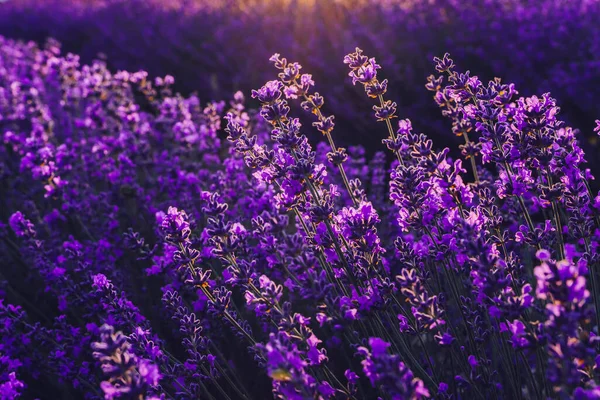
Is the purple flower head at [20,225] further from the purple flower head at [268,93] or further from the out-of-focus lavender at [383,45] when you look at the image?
the out-of-focus lavender at [383,45]

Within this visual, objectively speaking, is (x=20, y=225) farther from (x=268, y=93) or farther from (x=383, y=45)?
(x=383, y=45)

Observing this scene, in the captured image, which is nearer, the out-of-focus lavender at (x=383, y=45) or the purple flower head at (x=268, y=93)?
the purple flower head at (x=268, y=93)

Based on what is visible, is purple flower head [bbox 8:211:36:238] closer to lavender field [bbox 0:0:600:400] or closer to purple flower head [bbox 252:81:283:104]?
lavender field [bbox 0:0:600:400]

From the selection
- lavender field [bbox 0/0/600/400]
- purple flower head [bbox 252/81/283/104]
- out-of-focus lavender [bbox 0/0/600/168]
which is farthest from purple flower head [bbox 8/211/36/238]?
out-of-focus lavender [bbox 0/0/600/168]

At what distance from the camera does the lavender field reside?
1704 mm

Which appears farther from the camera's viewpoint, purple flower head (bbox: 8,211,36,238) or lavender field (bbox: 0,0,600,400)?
purple flower head (bbox: 8,211,36,238)

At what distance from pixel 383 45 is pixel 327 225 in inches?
191

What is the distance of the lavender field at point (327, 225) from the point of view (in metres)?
1.70

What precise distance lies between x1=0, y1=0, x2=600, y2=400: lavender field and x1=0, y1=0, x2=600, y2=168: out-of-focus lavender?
3 cm

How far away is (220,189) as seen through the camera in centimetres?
331

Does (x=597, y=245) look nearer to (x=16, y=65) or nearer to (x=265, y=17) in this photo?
(x=265, y=17)

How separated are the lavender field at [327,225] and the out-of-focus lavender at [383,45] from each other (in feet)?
0.11

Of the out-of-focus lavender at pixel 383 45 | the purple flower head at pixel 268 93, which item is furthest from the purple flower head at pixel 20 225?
the out-of-focus lavender at pixel 383 45

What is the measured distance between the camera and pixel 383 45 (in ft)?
20.7
